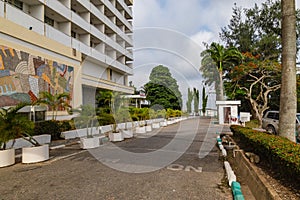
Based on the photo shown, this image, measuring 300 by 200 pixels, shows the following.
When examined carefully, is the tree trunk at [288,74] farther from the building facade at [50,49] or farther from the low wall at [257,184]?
the building facade at [50,49]

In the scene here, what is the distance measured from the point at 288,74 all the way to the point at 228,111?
18.0 meters

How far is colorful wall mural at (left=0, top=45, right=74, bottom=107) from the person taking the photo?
1060 centimetres

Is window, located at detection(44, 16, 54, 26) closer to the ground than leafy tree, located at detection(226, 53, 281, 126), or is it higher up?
higher up

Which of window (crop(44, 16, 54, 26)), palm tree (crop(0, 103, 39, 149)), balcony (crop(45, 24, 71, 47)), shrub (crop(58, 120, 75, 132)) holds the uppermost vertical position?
window (crop(44, 16, 54, 26))

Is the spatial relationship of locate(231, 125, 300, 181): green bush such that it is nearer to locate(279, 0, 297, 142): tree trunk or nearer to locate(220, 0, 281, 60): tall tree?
locate(279, 0, 297, 142): tree trunk

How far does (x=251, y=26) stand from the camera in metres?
Answer: 30.6

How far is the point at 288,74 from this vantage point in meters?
6.38

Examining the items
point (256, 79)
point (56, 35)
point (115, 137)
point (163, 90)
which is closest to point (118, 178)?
point (115, 137)

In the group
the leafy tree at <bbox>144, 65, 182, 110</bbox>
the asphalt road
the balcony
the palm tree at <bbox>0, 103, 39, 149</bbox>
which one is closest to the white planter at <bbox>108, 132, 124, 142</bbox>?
the asphalt road

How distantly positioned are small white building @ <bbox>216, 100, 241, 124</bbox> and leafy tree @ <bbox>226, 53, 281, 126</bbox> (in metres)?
1.77

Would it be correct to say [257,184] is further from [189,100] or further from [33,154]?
[189,100]

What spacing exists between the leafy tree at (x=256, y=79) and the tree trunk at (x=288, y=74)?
16.1 meters

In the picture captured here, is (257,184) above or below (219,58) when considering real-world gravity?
below

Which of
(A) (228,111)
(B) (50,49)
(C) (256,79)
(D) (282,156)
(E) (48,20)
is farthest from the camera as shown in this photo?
(C) (256,79)
